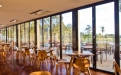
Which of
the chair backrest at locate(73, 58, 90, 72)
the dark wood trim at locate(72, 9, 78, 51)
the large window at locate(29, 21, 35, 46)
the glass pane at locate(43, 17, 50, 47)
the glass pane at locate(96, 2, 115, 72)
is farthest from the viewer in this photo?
the large window at locate(29, 21, 35, 46)

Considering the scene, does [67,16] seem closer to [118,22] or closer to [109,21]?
[109,21]

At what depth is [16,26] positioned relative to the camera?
1149cm

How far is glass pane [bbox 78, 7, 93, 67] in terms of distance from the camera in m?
4.83

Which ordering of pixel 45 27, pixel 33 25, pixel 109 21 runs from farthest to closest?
1. pixel 33 25
2. pixel 45 27
3. pixel 109 21

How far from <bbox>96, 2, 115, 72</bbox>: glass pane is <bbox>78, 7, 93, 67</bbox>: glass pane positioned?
12.7 inches

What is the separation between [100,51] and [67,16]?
2.35 metres

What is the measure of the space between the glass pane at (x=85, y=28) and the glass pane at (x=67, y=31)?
594mm

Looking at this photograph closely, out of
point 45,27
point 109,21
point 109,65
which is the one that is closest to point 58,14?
point 45,27

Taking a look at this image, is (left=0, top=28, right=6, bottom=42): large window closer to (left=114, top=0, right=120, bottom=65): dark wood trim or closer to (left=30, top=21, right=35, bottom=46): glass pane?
(left=30, top=21, right=35, bottom=46): glass pane

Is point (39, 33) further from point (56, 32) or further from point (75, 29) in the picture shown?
point (75, 29)

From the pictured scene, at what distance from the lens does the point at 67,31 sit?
5891 millimetres

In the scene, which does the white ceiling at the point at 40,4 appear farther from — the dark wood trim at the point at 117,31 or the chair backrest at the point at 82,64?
the chair backrest at the point at 82,64

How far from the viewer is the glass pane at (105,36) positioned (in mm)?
4219

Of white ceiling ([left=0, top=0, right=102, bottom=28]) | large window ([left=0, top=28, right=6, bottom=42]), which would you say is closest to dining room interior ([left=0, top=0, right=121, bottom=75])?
white ceiling ([left=0, top=0, right=102, bottom=28])
